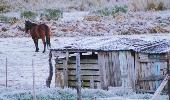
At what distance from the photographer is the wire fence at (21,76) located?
16.3 metres

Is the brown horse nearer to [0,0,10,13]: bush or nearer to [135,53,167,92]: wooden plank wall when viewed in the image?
[135,53,167,92]: wooden plank wall

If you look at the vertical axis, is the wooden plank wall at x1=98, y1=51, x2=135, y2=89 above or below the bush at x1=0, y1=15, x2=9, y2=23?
below

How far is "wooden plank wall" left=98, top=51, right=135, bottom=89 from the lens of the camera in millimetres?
14969

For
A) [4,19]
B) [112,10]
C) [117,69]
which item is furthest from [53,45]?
[112,10]

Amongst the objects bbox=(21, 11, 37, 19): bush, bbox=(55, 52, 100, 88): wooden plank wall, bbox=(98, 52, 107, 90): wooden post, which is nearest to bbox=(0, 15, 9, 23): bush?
bbox=(21, 11, 37, 19): bush

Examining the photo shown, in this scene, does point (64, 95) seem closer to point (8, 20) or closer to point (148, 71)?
point (148, 71)

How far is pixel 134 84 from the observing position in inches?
588

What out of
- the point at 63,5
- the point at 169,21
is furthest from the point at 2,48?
the point at 63,5

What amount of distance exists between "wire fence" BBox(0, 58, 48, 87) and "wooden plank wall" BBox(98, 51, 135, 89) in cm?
186

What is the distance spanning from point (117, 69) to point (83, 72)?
45.9 inches

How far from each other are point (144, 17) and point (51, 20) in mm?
5731

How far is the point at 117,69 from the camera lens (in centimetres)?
1516

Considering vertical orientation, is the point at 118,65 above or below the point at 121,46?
below

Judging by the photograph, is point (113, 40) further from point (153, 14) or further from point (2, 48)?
point (153, 14)
